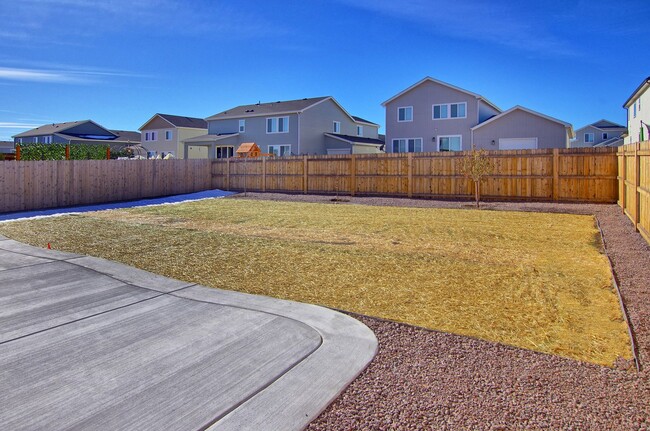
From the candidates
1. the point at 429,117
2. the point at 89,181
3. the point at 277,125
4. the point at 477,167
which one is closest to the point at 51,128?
the point at 277,125

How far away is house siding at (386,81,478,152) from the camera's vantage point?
3206 cm

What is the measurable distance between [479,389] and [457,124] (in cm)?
3136

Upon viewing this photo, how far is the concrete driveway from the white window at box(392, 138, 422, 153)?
2949 centimetres

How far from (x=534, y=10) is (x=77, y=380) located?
57.6 feet

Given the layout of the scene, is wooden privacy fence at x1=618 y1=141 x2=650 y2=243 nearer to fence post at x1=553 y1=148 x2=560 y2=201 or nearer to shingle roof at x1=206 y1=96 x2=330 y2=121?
fence post at x1=553 y1=148 x2=560 y2=201

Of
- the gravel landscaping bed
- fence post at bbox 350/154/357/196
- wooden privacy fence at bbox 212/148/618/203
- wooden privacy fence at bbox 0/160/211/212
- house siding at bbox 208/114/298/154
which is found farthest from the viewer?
house siding at bbox 208/114/298/154

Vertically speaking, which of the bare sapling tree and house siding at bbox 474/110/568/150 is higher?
house siding at bbox 474/110/568/150

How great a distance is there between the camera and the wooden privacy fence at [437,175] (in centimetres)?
1691

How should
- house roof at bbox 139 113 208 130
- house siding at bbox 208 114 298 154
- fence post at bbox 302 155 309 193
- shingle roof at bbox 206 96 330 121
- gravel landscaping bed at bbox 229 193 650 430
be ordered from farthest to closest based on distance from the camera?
house roof at bbox 139 113 208 130
shingle roof at bbox 206 96 330 121
house siding at bbox 208 114 298 154
fence post at bbox 302 155 309 193
gravel landscaping bed at bbox 229 193 650 430

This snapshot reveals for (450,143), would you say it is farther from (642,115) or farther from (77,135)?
(77,135)

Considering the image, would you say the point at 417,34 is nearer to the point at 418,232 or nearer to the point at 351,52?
the point at 351,52

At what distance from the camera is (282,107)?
131 feet

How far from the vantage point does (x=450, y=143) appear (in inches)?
1291

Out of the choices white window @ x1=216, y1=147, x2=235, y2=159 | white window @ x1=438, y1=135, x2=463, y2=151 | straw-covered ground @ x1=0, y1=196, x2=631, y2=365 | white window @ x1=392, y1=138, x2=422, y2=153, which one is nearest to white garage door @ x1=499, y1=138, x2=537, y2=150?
white window @ x1=438, y1=135, x2=463, y2=151
